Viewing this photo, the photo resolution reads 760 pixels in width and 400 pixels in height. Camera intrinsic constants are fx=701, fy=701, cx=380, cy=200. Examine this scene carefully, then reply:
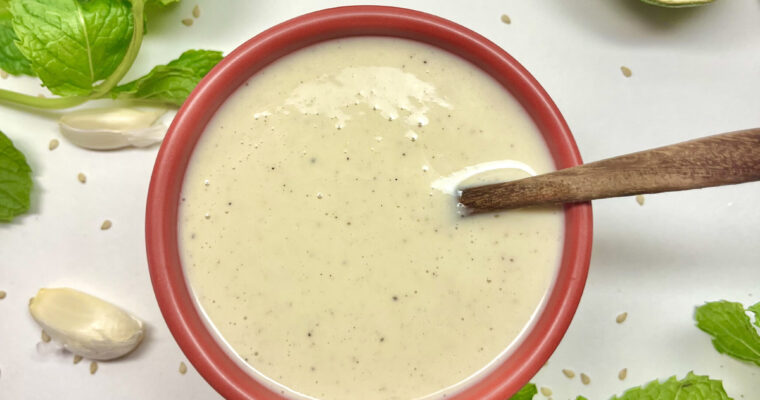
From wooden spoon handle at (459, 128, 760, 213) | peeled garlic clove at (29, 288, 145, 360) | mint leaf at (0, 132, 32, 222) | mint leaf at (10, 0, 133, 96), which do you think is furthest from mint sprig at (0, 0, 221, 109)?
wooden spoon handle at (459, 128, 760, 213)

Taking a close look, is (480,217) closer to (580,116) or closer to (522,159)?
(522,159)

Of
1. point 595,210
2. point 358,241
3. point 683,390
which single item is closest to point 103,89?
point 358,241

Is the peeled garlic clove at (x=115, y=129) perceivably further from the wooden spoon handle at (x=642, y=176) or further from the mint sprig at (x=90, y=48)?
the wooden spoon handle at (x=642, y=176)

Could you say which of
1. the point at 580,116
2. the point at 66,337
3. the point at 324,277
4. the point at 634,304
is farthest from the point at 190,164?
the point at 634,304

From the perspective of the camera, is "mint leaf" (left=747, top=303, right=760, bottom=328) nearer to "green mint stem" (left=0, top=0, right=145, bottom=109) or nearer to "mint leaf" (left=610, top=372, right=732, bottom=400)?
"mint leaf" (left=610, top=372, right=732, bottom=400)

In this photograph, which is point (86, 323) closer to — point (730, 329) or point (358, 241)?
point (358, 241)

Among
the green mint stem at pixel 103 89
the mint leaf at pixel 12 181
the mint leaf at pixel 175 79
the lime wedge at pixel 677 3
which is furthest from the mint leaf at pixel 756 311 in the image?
the mint leaf at pixel 12 181
